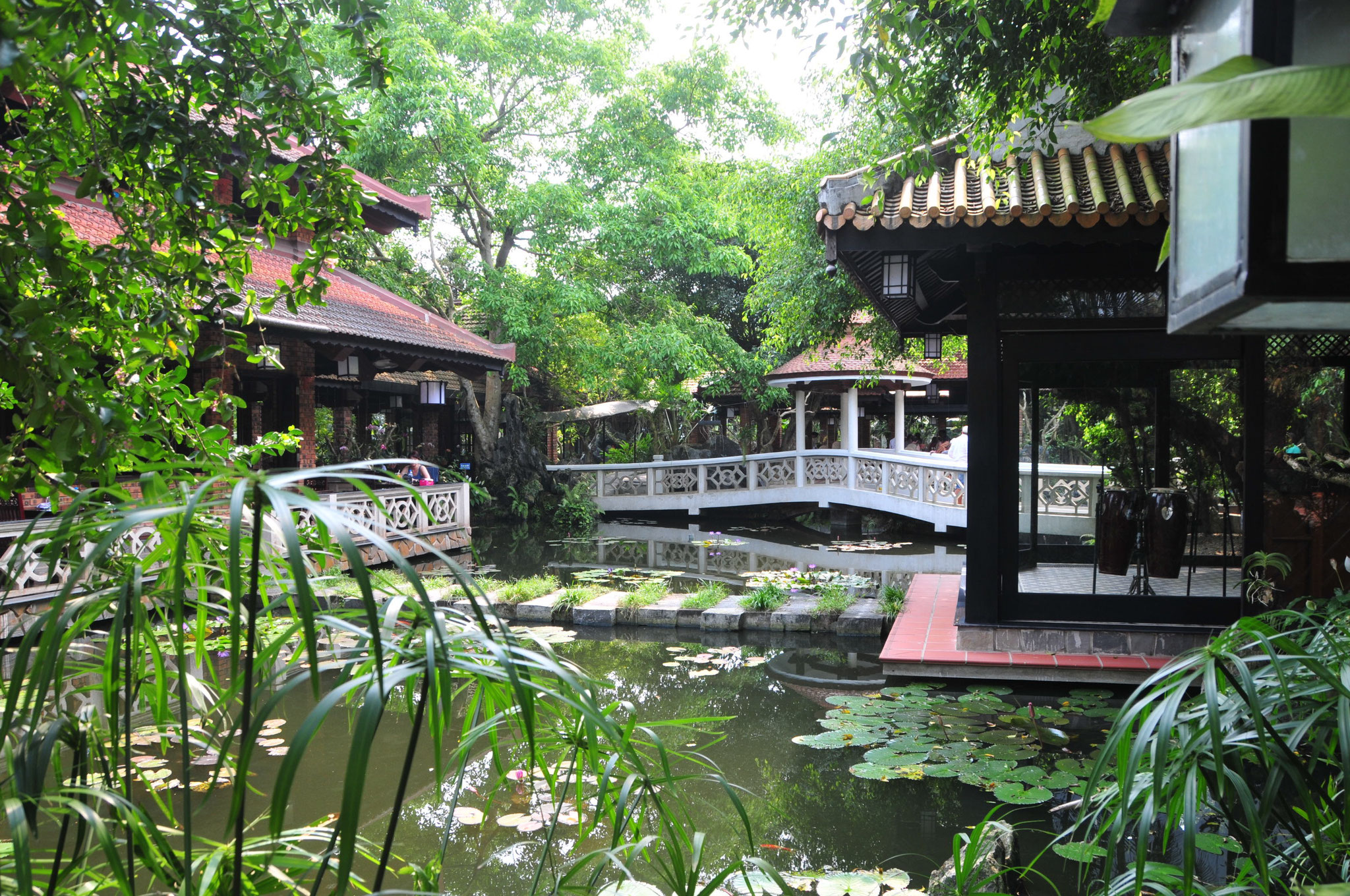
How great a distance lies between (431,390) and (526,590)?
700 centimetres

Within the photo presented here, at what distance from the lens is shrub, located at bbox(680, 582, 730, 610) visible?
25.1ft

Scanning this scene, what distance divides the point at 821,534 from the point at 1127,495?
31.5 ft

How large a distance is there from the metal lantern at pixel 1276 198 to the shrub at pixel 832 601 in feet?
21.0

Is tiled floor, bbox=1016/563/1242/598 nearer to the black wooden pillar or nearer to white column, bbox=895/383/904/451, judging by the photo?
the black wooden pillar

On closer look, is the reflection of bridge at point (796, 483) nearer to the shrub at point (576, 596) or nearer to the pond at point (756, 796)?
the shrub at point (576, 596)

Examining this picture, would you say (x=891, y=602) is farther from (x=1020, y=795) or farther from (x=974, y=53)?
(x=974, y=53)

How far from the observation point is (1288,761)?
49.3 inches

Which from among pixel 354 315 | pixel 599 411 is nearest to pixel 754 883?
pixel 354 315

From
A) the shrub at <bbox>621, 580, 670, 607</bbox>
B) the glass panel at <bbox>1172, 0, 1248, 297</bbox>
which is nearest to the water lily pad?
the glass panel at <bbox>1172, 0, 1248, 297</bbox>

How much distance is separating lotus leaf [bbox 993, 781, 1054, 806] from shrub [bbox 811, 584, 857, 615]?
3401 mm

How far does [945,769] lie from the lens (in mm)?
4004

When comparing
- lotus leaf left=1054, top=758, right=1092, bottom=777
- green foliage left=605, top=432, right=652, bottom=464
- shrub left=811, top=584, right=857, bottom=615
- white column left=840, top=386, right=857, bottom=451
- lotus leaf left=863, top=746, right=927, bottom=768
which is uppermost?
white column left=840, top=386, right=857, bottom=451

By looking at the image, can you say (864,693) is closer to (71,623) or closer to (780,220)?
(71,623)

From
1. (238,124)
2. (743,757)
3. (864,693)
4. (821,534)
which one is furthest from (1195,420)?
(821,534)
